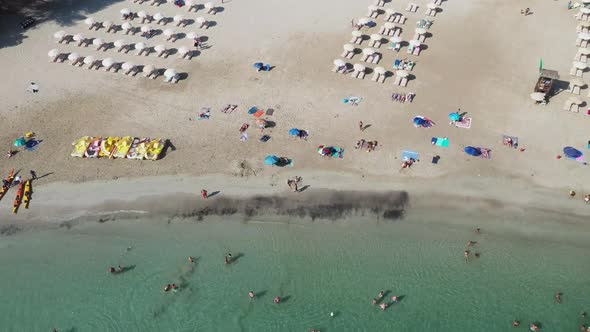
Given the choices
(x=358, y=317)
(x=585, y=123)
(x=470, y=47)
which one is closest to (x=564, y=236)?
(x=585, y=123)

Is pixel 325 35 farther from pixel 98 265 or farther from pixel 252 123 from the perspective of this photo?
pixel 98 265

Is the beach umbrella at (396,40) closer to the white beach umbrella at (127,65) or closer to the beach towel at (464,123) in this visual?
the beach towel at (464,123)

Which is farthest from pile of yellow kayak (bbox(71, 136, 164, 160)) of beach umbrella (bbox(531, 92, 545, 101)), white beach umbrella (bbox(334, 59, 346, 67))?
beach umbrella (bbox(531, 92, 545, 101))

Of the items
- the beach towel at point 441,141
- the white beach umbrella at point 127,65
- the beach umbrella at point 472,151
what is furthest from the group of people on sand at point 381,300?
the white beach umbrella at point 127,65

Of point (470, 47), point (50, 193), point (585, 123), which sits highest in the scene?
point (470, 47)

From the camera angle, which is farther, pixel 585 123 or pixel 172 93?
pixel 172 93

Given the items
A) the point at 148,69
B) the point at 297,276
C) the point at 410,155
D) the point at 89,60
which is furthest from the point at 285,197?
the point at 89,60
